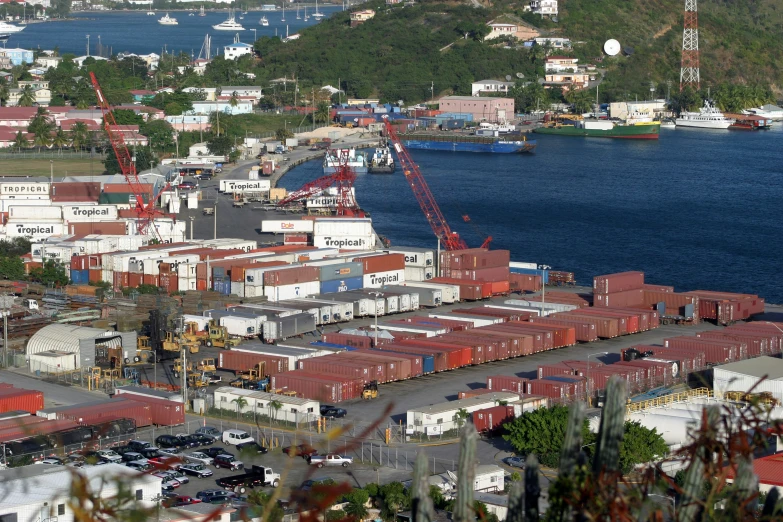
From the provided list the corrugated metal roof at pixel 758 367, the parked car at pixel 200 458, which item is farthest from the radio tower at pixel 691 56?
the parked car at pixel 200 458

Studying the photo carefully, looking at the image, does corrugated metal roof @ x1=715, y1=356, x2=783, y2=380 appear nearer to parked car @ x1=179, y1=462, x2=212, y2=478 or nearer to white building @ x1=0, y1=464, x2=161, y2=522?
parked car @ x1=179, y1=462, x2=212, y2=478

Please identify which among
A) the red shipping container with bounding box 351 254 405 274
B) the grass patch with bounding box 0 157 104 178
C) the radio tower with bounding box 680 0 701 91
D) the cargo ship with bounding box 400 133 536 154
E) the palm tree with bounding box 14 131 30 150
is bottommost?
the red shipping container with bounding box 351 254 405 274

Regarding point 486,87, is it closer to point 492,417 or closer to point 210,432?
point 492,417

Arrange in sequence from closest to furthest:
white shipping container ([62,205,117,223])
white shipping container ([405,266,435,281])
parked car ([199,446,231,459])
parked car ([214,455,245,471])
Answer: parked car ([214,455,245,471]), parked car ([199,446,231,459]), white shipping container ([405,266,435,281]), white shipping container ([62,205,117,223])

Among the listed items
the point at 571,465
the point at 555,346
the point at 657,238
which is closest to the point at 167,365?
the point at 555,346

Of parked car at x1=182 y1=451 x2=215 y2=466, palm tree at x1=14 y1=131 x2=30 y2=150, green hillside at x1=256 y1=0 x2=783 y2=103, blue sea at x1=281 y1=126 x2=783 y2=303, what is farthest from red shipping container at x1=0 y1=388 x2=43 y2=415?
green hillside at x1=256 y1=0 x2=783 y2=103

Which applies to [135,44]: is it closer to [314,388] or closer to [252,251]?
[252,251]
